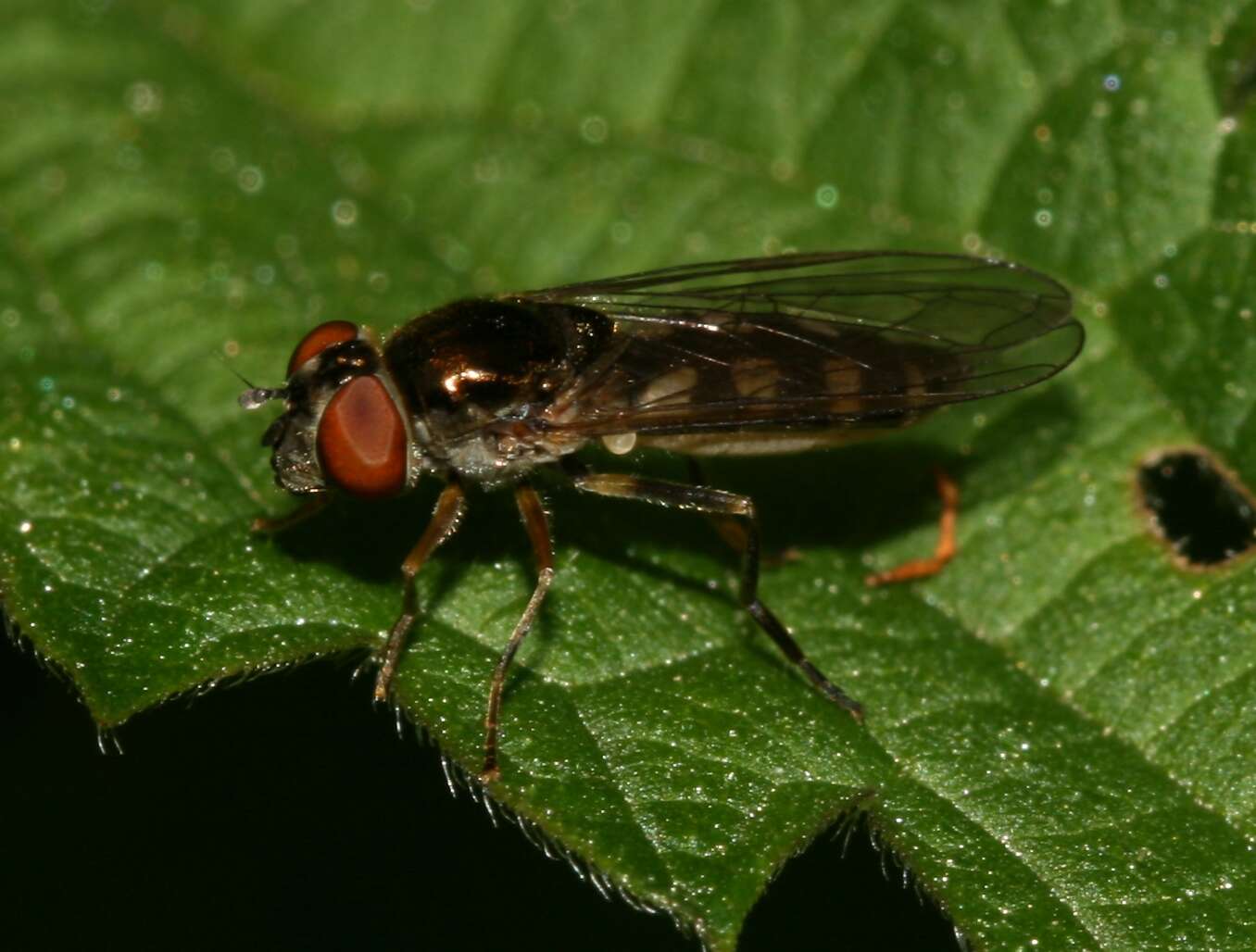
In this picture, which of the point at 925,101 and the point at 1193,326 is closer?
the point at 1193,326

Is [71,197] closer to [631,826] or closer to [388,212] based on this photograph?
[388,212]

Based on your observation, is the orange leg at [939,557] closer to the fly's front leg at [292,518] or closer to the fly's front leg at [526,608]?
the fly's front leg at [526,608]

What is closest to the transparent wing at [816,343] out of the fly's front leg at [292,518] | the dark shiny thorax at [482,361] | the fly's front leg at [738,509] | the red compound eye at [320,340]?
the dark shiny thorax at [482,361]

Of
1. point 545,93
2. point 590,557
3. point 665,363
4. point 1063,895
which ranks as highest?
point 545,93

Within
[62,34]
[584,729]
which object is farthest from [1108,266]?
[62,34]

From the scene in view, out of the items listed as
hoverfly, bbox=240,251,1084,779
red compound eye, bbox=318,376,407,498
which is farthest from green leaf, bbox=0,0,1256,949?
red compound eye, bbox=318,376,407,498
